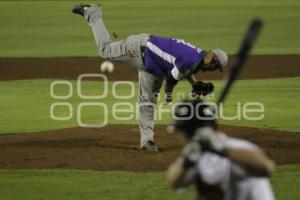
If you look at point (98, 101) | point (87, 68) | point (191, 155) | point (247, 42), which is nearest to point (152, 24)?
point (87, 68)

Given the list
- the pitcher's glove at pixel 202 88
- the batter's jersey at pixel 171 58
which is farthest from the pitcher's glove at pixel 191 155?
the pitcher's glove at pixel 202 88

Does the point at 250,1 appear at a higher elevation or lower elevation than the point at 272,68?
higher

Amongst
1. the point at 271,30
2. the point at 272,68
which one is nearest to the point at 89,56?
the point at 272,68

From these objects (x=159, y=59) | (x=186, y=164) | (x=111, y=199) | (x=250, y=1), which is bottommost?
(x=111, y=199)

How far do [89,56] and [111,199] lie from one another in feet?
54.0

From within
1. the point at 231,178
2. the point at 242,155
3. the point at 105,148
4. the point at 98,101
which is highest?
the point at 98,101

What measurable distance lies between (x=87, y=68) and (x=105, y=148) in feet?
33.9

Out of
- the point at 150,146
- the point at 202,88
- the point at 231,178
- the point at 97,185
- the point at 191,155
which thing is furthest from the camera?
the point at 150,146

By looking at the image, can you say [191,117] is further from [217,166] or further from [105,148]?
[105,148]

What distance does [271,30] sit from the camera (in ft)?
108

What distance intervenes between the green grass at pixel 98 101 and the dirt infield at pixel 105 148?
98cm

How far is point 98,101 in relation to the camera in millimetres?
17484

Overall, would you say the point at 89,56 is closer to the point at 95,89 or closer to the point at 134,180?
the point at 95,89

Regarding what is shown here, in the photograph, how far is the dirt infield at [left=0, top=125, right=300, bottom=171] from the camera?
11.4 m
